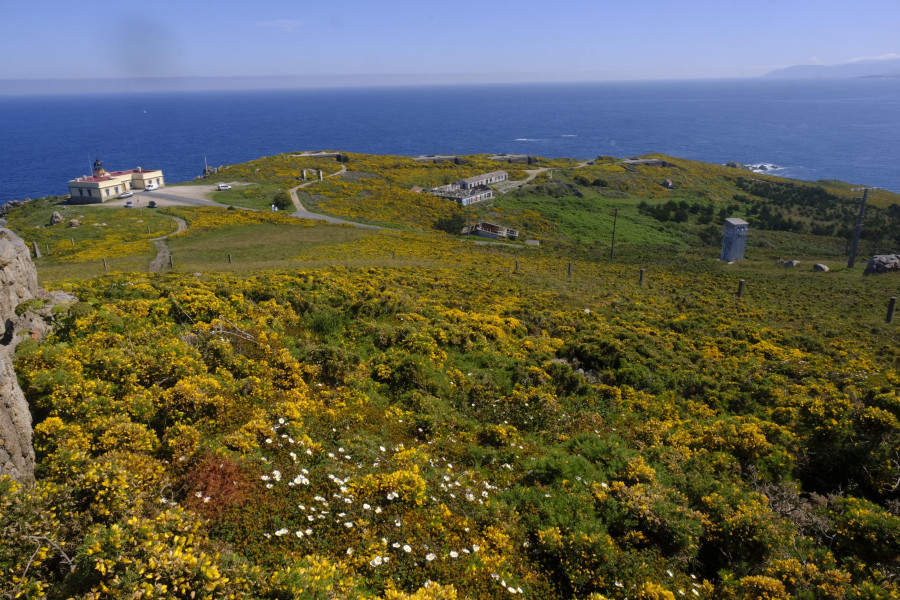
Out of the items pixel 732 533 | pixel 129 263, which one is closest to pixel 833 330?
pixel 732 533

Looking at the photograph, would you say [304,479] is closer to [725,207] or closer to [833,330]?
[833,330]

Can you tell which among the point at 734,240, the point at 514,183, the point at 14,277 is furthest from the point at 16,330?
the point at 514,183

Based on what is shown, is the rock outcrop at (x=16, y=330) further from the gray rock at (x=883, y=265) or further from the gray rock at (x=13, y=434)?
the gray rock at (x=883, y=265)

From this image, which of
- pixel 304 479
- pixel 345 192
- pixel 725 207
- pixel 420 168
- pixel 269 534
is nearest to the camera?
pixel 269 534

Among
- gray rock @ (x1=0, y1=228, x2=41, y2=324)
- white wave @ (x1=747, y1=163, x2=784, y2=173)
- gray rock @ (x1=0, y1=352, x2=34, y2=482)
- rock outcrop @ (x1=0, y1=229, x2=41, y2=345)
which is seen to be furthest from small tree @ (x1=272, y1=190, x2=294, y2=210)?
white wave @ (x1=747, y1=163, x2=784, y2=173)

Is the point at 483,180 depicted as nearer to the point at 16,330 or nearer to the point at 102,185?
the point at 102,185

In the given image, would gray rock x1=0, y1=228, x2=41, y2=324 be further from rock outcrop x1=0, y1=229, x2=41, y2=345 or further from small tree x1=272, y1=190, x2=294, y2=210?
small tree x1=272, y1=190, x2=294, y2=210
